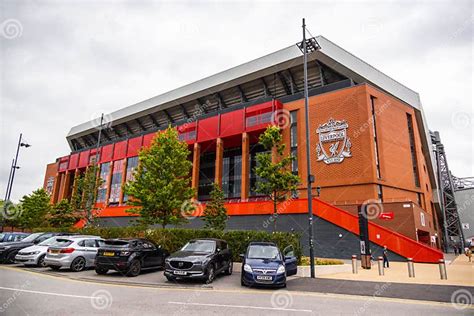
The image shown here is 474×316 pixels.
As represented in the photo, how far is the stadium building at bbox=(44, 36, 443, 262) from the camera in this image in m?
23.0

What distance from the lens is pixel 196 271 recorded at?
32.6ft

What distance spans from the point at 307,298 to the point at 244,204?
17.9 meters

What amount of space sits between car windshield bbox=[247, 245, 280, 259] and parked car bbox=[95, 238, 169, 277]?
457 cm

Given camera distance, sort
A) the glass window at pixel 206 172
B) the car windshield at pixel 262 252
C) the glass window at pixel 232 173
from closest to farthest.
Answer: the car windshield at pixel 262 252 < the glass window at pixel 232 173 < the glass window at pixel 206 172

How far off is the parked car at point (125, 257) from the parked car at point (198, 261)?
6.04 feet

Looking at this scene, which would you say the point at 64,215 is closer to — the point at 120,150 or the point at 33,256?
the point at 120,150

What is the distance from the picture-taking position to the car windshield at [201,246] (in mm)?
11281

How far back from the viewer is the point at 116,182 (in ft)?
164

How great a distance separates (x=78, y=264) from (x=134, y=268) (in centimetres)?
297

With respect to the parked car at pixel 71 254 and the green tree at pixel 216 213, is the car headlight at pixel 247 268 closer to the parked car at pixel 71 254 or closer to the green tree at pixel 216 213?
the parked car at pixel 71 254

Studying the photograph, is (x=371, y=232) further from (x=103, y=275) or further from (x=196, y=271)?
(x=103, y=275)

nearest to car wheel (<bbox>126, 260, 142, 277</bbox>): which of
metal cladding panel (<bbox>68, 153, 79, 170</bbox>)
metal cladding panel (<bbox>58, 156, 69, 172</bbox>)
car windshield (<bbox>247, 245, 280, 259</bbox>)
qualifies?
car windshield (<bbox>247, 245, 280, 259</bbox>)

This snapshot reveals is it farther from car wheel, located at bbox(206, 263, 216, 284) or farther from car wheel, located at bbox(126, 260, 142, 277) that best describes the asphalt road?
car wheel, located at bbox(126, 260, 142, 277)

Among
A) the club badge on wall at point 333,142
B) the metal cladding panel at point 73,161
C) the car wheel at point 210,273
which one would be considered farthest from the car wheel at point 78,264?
→ the metal cladding panel at point 73,161
